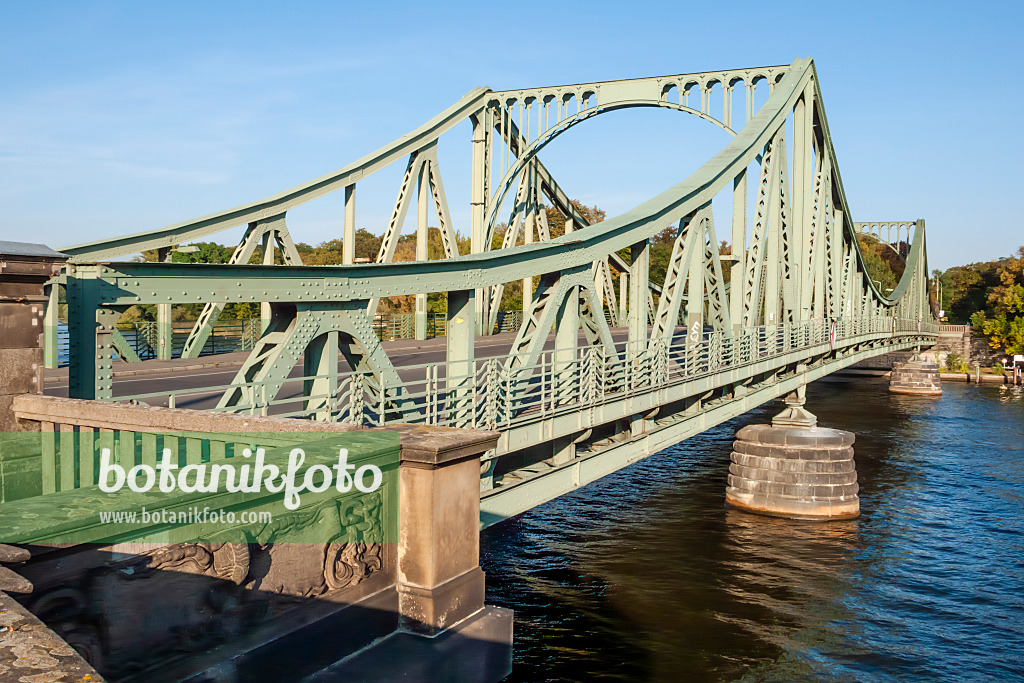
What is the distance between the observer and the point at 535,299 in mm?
12383

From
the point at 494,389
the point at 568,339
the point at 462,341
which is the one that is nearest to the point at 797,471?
the point at 568,339

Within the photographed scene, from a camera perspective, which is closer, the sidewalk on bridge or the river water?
the river water

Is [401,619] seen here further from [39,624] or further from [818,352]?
[818,352]

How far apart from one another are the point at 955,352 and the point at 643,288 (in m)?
70.1

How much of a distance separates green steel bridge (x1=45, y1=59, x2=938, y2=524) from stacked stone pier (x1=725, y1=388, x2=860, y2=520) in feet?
4.52

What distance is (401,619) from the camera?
4.68m

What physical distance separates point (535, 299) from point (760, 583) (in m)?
8.56

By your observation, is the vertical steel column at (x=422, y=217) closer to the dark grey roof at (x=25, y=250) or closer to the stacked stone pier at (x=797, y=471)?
the stacked stone pier at (x=797, y=471)

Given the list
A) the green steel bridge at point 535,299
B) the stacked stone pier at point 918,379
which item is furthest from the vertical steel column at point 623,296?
the stacked stone pier at point 918,379

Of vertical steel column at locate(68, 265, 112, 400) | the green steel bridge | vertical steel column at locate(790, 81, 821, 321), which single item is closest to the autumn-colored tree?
the green steel bridge

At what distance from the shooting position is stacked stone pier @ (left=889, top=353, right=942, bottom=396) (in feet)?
185

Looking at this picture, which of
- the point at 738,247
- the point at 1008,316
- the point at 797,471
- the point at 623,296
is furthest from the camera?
the point at 1008,316

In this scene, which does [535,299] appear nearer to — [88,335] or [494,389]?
[494,389]

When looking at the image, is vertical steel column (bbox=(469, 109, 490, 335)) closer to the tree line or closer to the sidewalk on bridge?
the sidewalk on bridge
